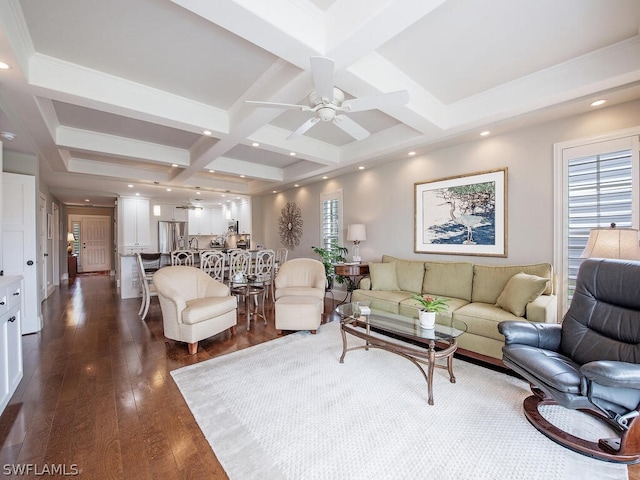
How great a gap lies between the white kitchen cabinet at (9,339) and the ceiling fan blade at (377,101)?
2.97m

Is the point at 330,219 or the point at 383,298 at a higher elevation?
the point at 330,219

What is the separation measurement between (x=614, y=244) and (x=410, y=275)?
224 cm

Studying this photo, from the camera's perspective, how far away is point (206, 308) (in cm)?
331

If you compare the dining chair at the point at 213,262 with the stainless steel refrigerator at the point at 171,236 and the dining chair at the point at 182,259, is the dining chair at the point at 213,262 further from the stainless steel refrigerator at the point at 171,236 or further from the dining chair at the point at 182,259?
the stainless steel refrigerator at the point at 171,236

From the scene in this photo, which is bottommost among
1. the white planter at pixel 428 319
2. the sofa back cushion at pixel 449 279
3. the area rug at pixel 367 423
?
the area rug at pixel 367 423

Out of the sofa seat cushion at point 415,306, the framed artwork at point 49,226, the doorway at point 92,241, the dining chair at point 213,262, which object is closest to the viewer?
the sofa seat cushion at point 415,306

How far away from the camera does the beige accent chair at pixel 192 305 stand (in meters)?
3.19

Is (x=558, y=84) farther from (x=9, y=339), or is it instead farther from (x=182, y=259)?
(x=182, y=259)

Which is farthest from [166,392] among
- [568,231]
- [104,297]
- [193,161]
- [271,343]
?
[104,297]

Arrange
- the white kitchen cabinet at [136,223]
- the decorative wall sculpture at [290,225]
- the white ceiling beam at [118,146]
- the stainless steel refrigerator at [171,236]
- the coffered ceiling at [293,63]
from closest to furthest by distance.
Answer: the coffered ceiling at [293,63], the white ceiling beam at [118,146], the decorative wall sculpture at [290,225], the white kitchen cabinet at [136,223], the stainless steel refrigerator at [171,236]

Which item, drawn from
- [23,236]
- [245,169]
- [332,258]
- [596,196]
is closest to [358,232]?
[332,258]

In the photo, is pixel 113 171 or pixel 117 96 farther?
pixel 113 171

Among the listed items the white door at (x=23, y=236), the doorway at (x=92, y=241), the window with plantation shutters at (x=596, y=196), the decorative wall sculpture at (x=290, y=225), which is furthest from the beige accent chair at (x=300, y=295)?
the doorway at (x=92, y=241)

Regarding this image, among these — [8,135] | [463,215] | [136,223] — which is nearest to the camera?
[8,135]
